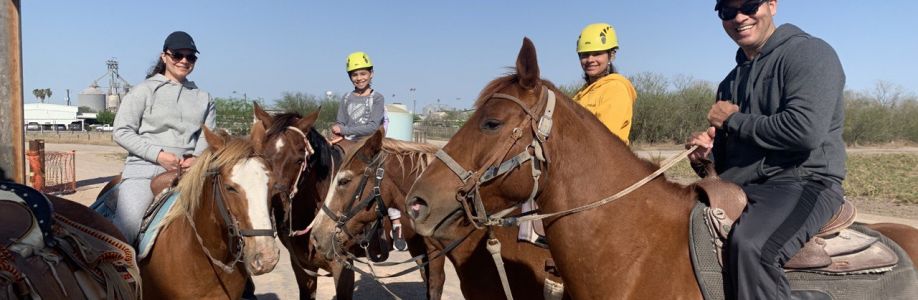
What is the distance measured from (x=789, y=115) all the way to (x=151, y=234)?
11.8ft

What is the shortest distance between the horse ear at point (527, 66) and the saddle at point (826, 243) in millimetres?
940

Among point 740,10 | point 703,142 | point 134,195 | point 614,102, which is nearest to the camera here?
point 740,10

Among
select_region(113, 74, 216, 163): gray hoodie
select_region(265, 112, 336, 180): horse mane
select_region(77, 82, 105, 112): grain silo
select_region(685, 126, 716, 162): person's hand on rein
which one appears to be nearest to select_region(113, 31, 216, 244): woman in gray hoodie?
select_region(113, 74, 216, 163): gray hoodie

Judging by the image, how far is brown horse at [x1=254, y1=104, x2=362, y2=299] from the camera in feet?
12.8

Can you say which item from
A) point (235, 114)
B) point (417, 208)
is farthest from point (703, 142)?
point (235, 114)

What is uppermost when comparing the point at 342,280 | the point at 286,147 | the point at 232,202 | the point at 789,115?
the point at 789,115

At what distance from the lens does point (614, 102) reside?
3.38m

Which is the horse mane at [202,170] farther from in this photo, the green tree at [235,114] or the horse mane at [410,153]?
the green tree at [235,114]

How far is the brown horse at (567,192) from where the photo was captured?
2.25 metres

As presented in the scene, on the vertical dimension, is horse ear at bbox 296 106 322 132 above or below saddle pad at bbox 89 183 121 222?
above

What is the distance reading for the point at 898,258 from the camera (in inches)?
93.1

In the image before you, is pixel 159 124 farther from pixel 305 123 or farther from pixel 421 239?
pixel 421 239

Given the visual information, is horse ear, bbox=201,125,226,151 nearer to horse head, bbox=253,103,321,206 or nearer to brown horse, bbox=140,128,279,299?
brown horse, bbox=140,128,279,299

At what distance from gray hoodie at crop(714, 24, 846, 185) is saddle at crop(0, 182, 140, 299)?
2.85 m
